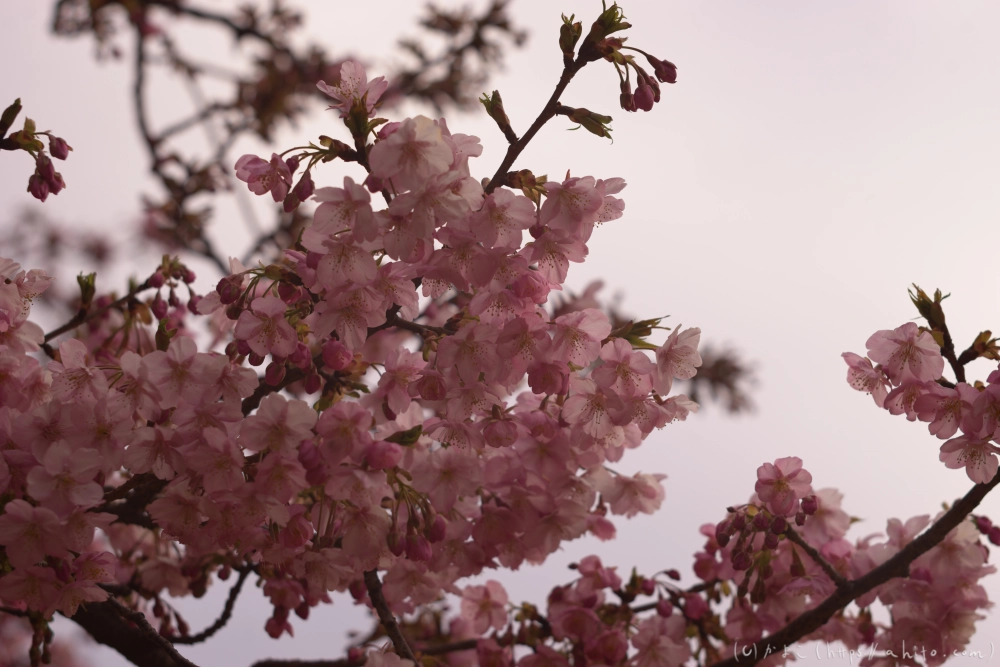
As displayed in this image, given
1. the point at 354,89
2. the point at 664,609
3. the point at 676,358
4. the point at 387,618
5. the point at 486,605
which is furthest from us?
the point at 486,605

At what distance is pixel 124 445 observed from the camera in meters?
2.01

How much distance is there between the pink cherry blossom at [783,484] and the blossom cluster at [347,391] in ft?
1.10

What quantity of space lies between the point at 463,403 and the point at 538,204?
54cm

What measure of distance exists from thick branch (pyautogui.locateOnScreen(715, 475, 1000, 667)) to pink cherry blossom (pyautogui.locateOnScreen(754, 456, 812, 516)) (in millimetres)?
365

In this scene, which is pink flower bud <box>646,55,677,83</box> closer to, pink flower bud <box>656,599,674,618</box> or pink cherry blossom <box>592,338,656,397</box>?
pink cherry blossom <box>592,338,656,397</box>

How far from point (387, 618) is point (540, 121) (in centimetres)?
143

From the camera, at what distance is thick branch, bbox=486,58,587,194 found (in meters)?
1.91

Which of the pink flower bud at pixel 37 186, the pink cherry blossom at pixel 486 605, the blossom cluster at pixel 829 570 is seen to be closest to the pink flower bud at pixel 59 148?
the pink flower bud at pixel 37 186

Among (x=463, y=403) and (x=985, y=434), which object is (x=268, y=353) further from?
(x=985, y=434)

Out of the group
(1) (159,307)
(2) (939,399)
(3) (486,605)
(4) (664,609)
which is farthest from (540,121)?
(3) (486,605)

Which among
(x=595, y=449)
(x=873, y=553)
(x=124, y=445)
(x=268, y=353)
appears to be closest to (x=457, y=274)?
(x=268, y=353)

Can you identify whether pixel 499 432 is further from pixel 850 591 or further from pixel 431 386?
pixel 850 591

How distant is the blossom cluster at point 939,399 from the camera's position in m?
1.89

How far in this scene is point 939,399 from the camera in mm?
1986
